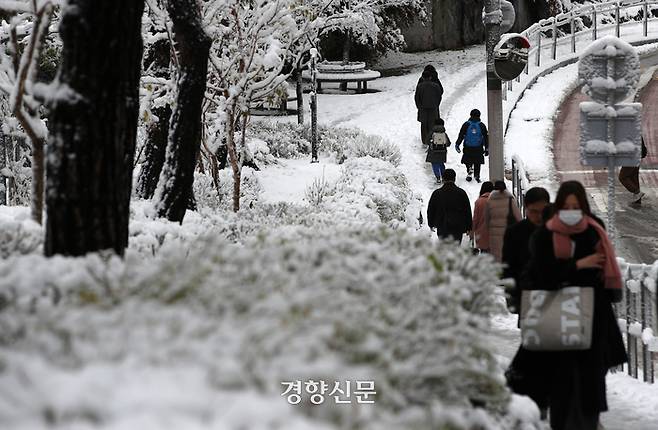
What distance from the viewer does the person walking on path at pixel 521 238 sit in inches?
288

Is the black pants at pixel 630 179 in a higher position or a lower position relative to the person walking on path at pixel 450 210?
higher

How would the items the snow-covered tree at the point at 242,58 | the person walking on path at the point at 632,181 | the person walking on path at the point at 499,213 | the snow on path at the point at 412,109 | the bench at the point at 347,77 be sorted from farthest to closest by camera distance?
the bench at the point at 347,77 < the snow on path at the point at 412,109 < the person walking on path at the point at 632,181 < the snow-covered tree at the point at 242,58 < the person walking on path at the point at 499,213

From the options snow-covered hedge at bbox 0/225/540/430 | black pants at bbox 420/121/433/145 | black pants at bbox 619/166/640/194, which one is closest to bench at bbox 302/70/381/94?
black pants at bbox 420/121/433/145

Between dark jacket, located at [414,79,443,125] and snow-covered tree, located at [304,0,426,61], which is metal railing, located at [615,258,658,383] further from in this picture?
snow-covered tree, located at [304,0,426,61]

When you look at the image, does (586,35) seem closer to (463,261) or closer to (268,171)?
(268,171)

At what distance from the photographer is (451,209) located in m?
12.1

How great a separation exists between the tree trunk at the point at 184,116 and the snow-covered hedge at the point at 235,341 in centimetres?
421

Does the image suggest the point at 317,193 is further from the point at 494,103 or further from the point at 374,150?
the point at 374,150

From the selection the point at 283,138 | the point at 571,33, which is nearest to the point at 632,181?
the point at 283,138

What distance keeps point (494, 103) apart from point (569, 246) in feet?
27.7

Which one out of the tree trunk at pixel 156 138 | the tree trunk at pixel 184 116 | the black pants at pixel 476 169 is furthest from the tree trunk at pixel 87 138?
the black pants at pixel 476 169

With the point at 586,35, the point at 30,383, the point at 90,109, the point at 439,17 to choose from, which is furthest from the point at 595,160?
the point at 439,17

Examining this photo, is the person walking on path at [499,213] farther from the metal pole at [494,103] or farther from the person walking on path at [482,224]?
the metal pole at [494,103]

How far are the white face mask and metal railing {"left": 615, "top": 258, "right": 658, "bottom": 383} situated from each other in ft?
6.55
